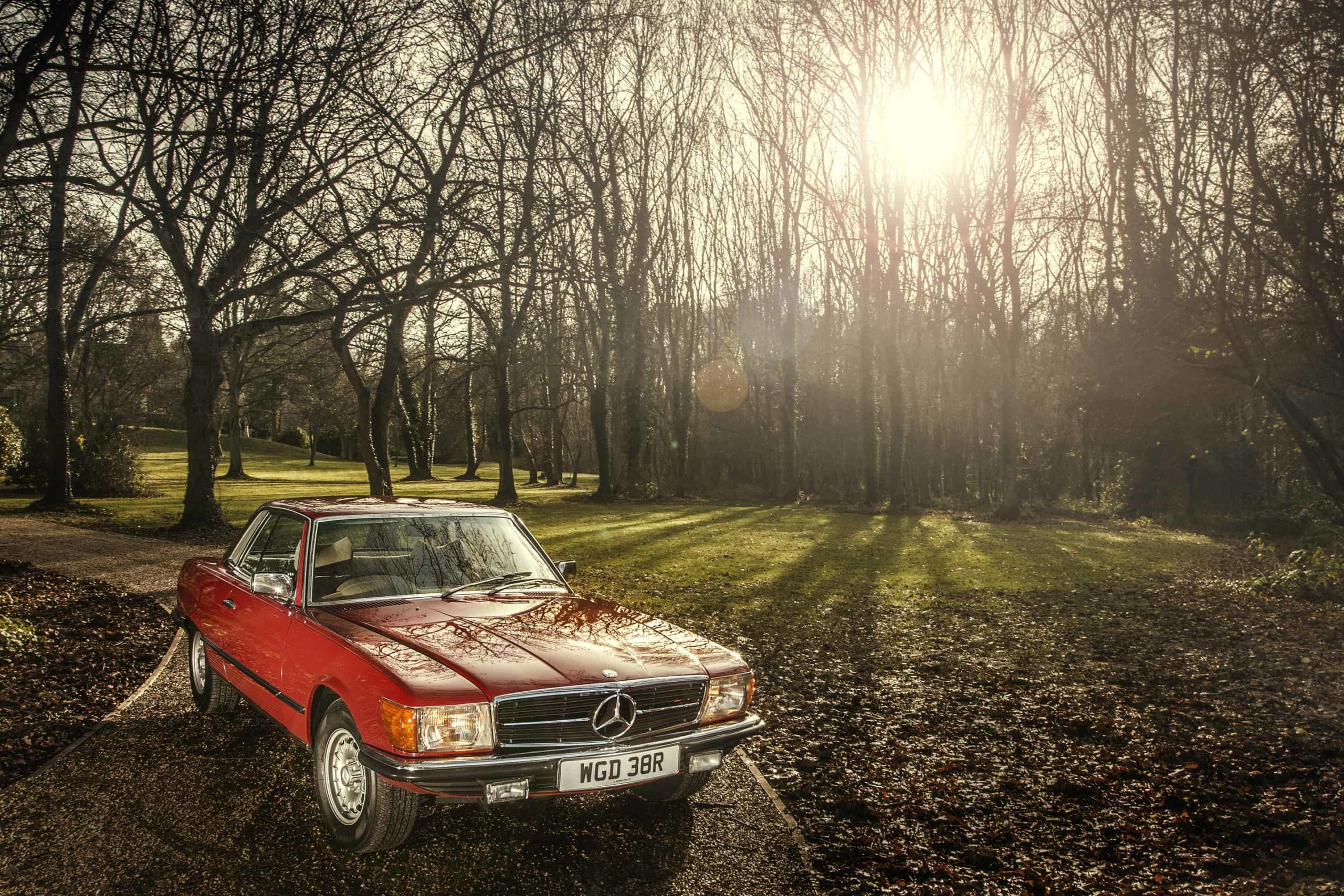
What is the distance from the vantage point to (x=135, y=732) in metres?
5.77

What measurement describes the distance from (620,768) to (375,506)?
2.43 m

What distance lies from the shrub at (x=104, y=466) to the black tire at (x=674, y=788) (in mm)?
29696

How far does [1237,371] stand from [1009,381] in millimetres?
12184

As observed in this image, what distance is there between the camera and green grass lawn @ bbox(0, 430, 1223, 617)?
13.4 metres

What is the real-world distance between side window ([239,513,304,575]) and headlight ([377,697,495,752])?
1.87 meters

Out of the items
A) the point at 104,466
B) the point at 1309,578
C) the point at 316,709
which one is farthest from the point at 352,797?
the point at 104,466

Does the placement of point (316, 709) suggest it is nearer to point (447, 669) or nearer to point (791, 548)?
point (447, 669)

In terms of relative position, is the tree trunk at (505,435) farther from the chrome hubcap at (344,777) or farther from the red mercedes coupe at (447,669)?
the chrome hubcap at (344,777)

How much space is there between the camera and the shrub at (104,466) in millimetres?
28391

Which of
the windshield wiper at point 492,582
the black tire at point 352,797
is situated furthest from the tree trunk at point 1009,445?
the black tire at point 352,797

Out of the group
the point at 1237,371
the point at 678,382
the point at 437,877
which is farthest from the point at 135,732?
the point at 678,382

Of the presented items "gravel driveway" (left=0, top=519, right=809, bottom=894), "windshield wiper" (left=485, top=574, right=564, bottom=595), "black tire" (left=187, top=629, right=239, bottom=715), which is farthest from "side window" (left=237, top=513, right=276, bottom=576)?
"windshield wiper" (left=485, top=574, right=564, bottom=595)

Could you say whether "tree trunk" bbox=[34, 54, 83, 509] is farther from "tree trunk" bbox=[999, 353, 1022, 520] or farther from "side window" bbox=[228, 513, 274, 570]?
"tree trunk" bbox=[999, 353, 1022, 520]

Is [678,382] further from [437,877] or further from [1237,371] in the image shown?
[437,877]
